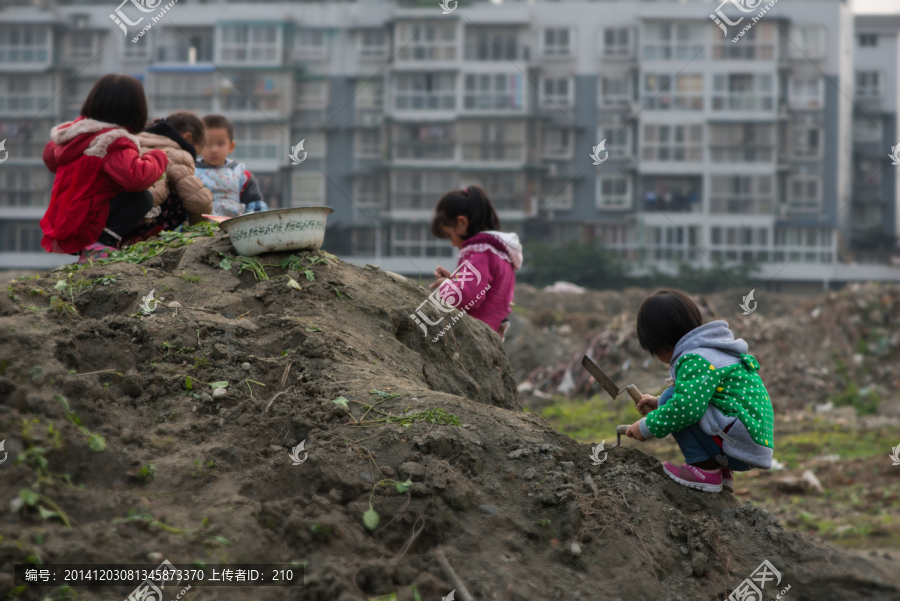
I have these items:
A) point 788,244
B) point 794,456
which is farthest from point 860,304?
point 788,244

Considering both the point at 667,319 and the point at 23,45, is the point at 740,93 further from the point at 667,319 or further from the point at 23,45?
the point at 667,319

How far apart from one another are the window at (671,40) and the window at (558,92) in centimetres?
358

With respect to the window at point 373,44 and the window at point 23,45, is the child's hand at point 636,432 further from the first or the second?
the window at point 23,45

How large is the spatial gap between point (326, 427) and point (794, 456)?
279 inches

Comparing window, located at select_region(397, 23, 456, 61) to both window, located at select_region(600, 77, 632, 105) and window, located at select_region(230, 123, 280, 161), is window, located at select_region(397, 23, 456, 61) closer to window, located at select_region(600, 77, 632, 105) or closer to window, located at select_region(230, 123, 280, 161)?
window, located at select_region(230, 123, 280, 161)

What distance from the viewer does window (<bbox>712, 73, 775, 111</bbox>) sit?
32.7 metres

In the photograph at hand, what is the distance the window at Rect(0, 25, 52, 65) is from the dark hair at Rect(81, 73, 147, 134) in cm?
3413

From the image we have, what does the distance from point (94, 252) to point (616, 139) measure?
31259 mm

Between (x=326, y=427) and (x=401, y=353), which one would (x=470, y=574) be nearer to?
(x=326, y=427)

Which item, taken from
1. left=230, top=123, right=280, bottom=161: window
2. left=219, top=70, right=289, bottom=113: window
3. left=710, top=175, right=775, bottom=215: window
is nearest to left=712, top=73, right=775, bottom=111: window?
left=710, top=175, right=775, bottom=215: window

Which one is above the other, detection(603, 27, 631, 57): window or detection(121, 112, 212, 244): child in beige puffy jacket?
detection(603, 27, 631, 57): window

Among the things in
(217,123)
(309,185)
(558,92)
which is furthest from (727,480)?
(558,92)

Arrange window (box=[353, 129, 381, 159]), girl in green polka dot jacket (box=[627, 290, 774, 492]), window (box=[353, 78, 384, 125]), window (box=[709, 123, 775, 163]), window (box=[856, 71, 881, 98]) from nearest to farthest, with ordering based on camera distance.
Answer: girl in green polka dot jacket (box=[627, 290, 774, 492]), window (box=[709, 123, 775, 163]), window (box=[353, 129, 381, 159]), window (box=[353, 78, 384, 125]), window (box=[856, 71, 881, 98])

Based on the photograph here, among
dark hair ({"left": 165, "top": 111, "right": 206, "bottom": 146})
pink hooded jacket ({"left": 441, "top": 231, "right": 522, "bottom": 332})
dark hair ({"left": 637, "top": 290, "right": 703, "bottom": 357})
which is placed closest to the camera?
dark hair ({"left": 637, "top": 290, "right": 703, "bottom": 357})
